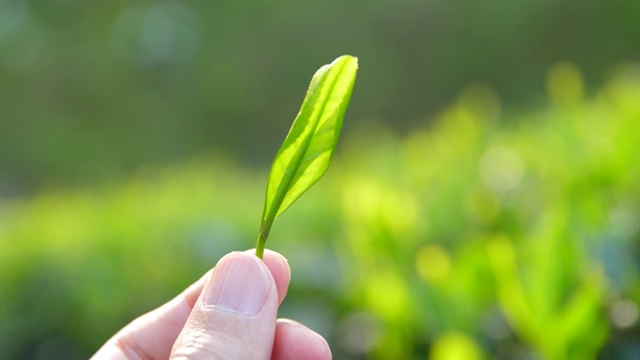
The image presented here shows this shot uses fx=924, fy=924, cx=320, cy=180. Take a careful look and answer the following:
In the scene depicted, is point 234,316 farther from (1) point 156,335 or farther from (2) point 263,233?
(1) point 156,335

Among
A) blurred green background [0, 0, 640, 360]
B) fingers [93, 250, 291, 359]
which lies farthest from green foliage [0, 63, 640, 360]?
fingers [93, 250, 291, 359]

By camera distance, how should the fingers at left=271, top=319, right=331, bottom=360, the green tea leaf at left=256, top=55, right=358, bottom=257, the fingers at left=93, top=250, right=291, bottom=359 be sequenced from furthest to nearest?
the fingers at left=93, top=250, right=291, bottom=359
the fingers at left=271, top=319, right=331, bottom=360
the green tea leaf at left=256, top=55, right=358, bottom=257

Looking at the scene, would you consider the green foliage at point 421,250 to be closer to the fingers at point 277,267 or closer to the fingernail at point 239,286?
the fingers at point 277,267

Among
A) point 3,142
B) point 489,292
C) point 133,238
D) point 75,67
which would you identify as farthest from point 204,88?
point 489,292

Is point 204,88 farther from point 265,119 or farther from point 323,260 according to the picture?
point 323,260

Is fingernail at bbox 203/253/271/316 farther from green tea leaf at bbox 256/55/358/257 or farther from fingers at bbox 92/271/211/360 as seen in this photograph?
fingers at bbox 92/271/211/360

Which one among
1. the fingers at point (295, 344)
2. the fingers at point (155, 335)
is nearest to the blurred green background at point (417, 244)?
the fingers at point (295, 344)
